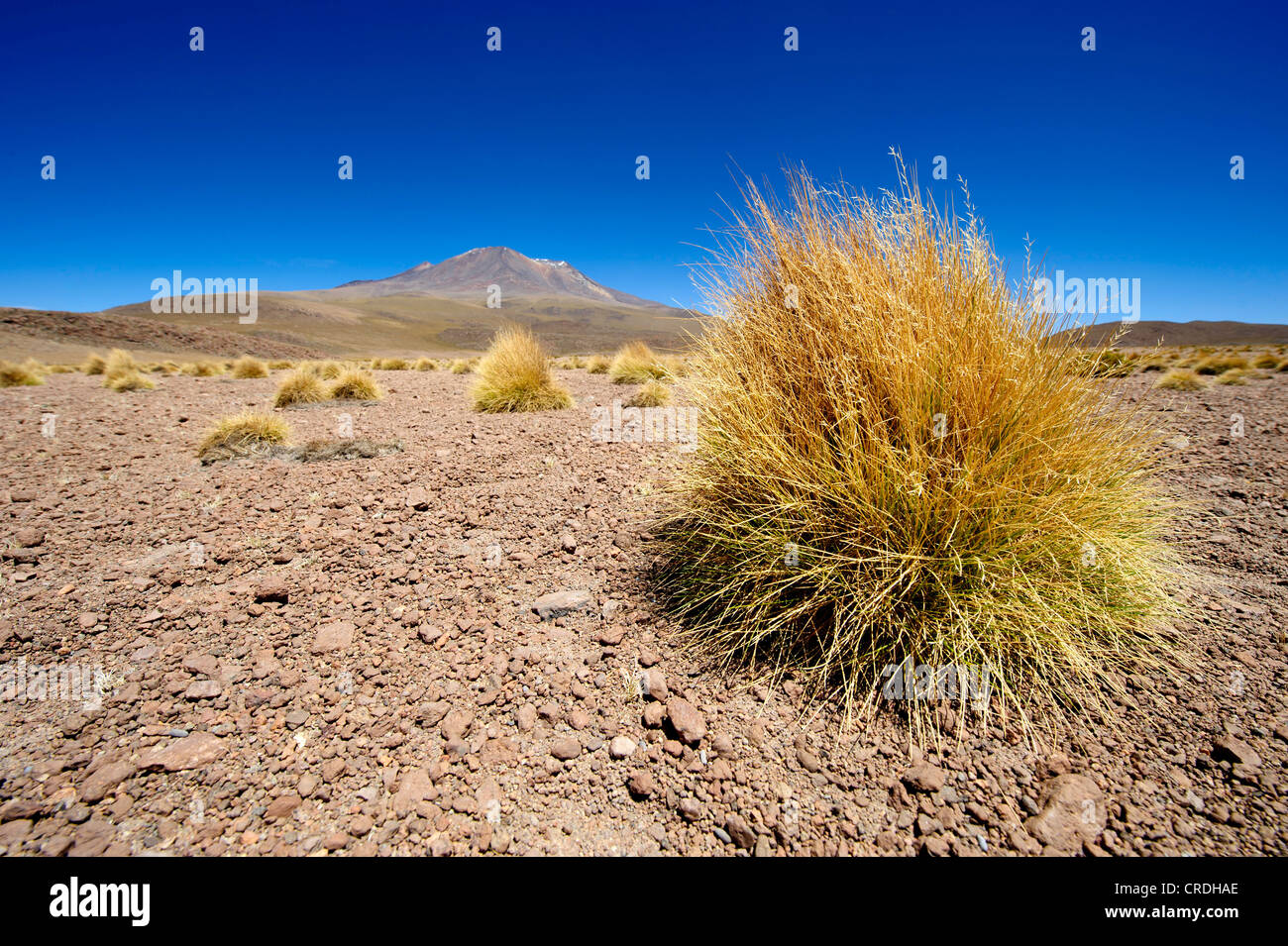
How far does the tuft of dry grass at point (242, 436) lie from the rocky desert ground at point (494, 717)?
1.06m

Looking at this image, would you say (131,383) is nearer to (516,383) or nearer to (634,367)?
(516,383)

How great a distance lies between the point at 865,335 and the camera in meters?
1.78

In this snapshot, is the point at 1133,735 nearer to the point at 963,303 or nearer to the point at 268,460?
the point at 963,303

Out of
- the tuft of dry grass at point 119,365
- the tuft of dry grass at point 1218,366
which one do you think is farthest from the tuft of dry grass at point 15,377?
the tuft of dry grass at point 1218,366

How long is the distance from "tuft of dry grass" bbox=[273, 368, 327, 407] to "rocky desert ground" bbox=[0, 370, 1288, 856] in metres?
3.80

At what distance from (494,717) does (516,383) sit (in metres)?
5.02

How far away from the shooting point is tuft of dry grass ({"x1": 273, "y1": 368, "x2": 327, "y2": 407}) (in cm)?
650

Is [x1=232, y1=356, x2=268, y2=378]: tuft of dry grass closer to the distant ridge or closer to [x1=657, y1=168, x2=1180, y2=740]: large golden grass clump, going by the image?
[x1=657, y1=168, x2=1180, y2=740]: large golden grass clump

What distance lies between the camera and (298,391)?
6.63 meters

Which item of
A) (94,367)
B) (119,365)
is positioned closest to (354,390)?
(119,365)

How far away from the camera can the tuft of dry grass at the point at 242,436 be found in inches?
157

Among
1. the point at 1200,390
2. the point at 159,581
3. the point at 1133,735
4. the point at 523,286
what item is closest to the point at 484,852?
the point at 1133,735

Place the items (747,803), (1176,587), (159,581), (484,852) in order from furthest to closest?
(159,581) → (1176,587) → (747,803) → (484,852)
